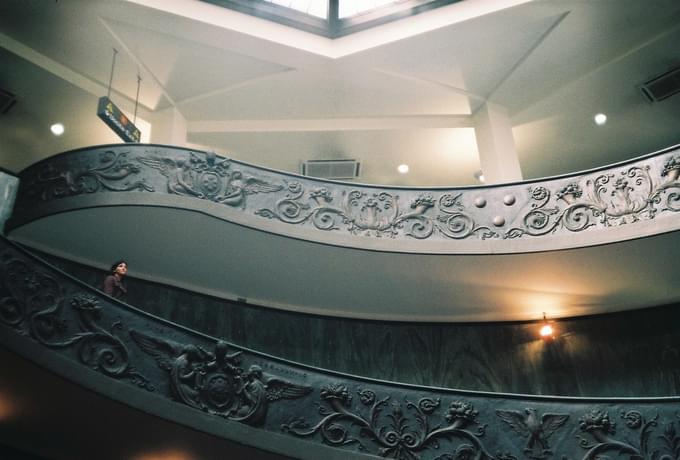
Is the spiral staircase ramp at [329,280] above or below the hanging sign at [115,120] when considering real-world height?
below

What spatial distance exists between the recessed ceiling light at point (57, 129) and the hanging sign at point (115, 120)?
2.76m

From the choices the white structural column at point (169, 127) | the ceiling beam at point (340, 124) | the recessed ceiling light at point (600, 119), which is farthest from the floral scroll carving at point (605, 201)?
the white structural column at point (169, 127)

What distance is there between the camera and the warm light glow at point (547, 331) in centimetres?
1134

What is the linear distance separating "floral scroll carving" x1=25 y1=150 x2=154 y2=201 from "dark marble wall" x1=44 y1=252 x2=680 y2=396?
1420mm

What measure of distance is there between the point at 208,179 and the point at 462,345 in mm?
5343

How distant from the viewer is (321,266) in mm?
10688

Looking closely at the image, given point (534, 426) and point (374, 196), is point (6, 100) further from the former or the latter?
point (534, 426)

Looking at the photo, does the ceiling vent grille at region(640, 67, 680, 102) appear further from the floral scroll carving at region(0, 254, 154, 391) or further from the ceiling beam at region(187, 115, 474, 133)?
the floral scroll carving at region(0, 254, 154, 391)

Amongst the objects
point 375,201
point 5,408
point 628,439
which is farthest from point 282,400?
point 375,201

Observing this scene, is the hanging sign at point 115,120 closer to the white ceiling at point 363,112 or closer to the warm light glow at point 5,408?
the white ceiling at point 363,112

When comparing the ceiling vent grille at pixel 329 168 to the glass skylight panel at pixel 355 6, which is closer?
the glass skylight panel at pixel 355 6

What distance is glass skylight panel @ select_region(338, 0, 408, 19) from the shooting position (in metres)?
12.8

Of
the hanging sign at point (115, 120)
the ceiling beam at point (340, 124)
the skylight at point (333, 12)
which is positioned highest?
the skylight at point (333, 12)

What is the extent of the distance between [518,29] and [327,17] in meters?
3.66
